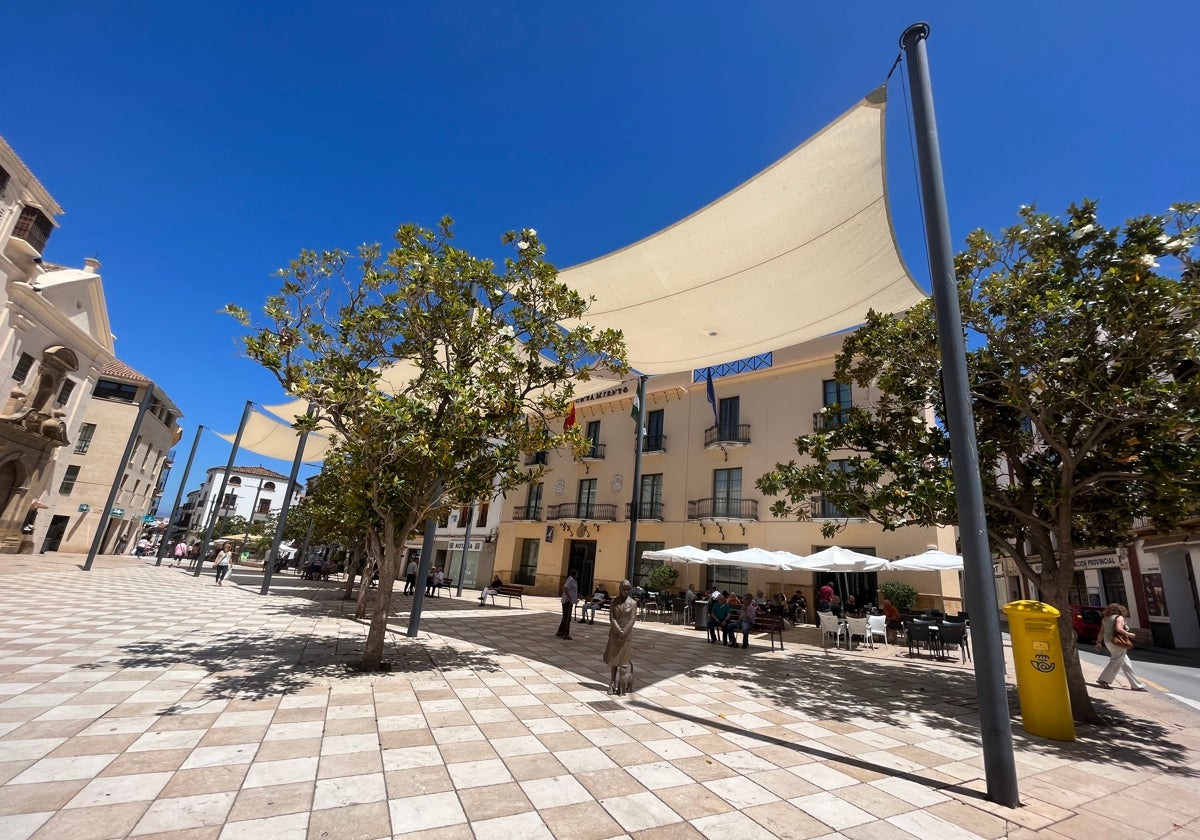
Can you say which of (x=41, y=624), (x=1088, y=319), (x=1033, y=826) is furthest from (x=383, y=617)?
(x=1088, y=319)

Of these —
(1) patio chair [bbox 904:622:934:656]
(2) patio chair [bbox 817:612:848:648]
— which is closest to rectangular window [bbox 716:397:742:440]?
(2) patio chair [bbox 817:612:848:648]

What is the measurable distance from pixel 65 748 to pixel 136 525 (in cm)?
4185

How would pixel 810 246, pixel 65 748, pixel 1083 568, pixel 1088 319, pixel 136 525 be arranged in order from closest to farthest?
pixel 65 748 < pixel 1088 319 < pixel 810 246 < pixel 1083 568 < pixel 136 525

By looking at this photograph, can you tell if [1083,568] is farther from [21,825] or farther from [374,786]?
[21,825]

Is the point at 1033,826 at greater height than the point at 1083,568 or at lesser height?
lesser

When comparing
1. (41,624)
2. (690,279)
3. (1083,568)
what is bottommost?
(41,624)

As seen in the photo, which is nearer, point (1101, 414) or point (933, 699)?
point (1101, 414)

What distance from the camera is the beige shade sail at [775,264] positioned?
7.09 meters

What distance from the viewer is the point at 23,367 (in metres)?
20.3

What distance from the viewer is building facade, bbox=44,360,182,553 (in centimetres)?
2589

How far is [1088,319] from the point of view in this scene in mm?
6293

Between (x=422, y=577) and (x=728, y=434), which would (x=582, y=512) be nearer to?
(x=728, y=434)

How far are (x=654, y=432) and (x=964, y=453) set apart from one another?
18.5 meters

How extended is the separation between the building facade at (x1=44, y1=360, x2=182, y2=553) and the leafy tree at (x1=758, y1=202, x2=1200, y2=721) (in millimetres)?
28892
